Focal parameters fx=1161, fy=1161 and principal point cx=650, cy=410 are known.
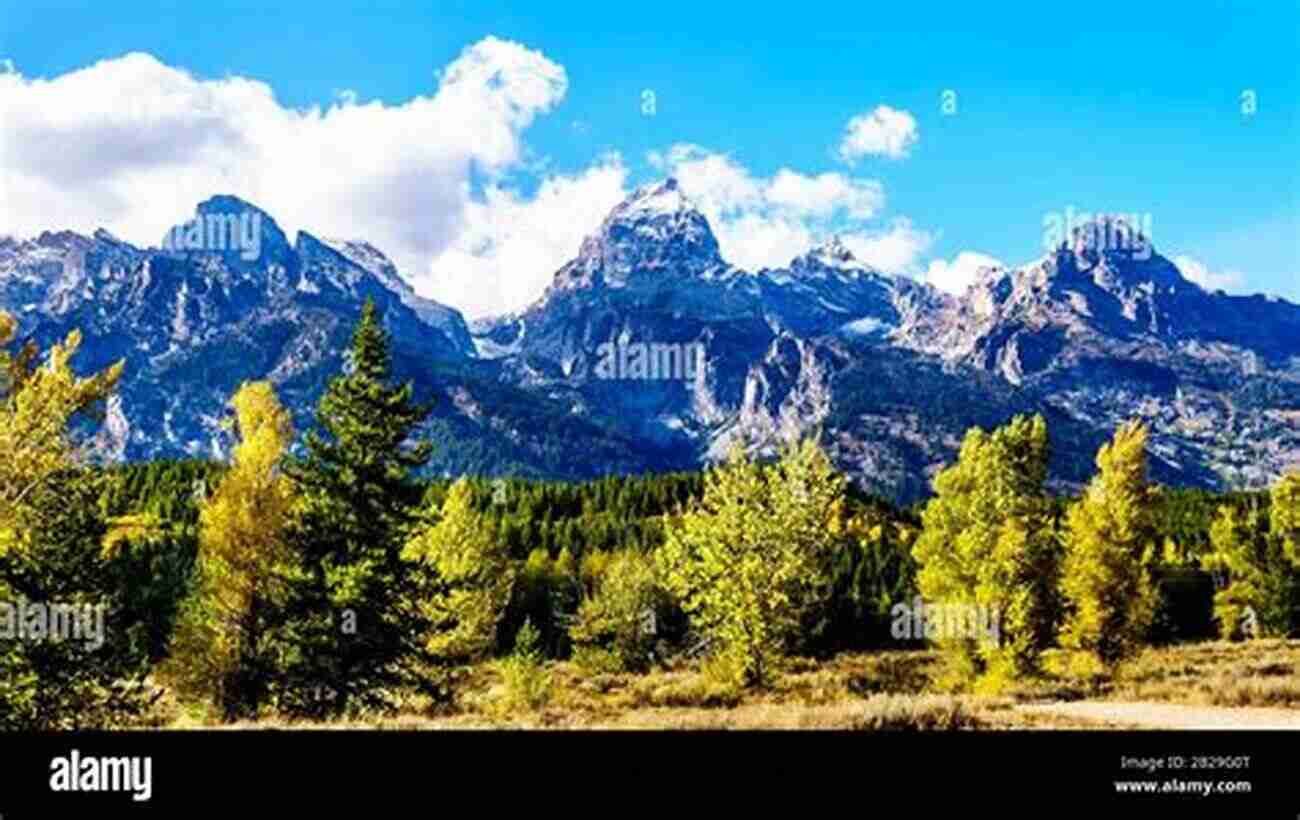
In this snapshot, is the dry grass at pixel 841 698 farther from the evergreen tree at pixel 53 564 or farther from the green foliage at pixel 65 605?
the evergreen tree at pixel 53 564

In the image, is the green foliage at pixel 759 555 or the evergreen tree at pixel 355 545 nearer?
the evergreen tree at pixel 355 545

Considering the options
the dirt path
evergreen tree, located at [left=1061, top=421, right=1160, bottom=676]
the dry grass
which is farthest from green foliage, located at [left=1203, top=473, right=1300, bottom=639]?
the dirt path

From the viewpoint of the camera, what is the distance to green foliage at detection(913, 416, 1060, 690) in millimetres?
35906

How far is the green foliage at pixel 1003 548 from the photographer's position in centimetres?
3591

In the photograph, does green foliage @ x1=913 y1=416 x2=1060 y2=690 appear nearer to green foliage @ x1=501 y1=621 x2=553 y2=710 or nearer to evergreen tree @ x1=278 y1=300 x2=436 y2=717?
green foliage @ x1=501 y1=621 x2=553 y2=710

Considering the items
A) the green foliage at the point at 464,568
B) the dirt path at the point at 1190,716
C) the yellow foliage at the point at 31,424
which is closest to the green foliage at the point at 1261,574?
the green foliage at the point at 464,568

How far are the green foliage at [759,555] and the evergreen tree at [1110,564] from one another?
26.5 ft

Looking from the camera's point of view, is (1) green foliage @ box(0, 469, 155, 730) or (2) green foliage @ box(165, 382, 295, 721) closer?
(1) green foliage @ box(0, 469, 155, 730)

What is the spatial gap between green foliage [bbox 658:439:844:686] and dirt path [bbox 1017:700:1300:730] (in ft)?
60.1

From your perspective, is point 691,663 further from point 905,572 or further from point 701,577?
point 905,572

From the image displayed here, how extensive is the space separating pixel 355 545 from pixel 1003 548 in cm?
1929
